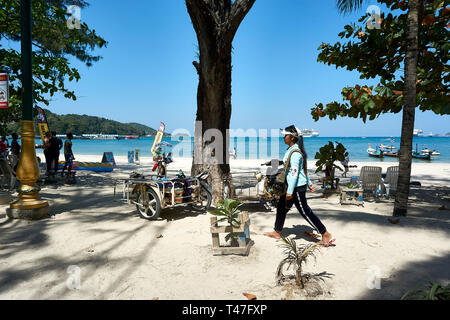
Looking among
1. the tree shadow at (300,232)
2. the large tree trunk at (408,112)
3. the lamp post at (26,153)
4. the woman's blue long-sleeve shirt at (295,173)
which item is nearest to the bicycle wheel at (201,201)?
the tree shadow at (300,232)

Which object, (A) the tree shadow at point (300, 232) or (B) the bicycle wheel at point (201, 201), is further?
(B) the bicycle wheel at point (201, 201)

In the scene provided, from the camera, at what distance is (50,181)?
38.9ft

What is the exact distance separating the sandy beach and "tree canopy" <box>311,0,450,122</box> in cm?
307

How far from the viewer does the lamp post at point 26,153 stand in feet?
20.7

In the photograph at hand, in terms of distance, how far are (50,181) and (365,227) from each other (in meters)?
11.6

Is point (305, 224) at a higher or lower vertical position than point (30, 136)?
lower

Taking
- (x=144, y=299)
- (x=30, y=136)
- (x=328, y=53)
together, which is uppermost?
(x=328, y=53)

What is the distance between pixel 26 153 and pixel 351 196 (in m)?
8.63

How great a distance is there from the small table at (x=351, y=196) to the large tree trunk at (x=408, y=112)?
1884 mm

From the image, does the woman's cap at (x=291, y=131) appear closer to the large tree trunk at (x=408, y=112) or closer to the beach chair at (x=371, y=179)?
the large tree trunk at (x=408, y=112)

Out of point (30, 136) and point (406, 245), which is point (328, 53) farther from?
point (30, 136)

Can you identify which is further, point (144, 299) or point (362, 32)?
point (362, 32)
